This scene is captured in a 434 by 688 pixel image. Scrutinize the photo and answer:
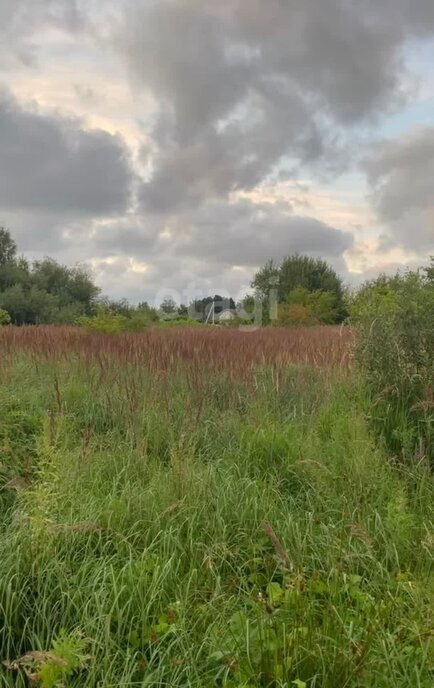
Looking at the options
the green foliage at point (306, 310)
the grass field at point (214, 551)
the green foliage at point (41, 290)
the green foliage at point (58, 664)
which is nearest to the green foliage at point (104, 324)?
the grass field at point (214, 551)

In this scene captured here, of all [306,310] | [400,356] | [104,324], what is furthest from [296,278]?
[400,356]

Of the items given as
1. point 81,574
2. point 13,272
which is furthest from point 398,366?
point 13,272

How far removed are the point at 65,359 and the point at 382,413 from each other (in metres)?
3.67

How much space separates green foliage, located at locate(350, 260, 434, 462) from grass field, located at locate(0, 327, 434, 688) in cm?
27

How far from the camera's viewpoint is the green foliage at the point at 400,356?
4195mm

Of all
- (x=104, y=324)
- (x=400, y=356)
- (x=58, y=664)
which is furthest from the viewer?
(x=104, y=324)

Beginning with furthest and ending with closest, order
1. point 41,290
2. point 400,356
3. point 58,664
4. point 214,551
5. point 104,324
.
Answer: point 41,290 < point 104,324 < point 400,356 < point 214,551 < point 58,664

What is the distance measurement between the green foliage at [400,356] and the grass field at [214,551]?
27cm

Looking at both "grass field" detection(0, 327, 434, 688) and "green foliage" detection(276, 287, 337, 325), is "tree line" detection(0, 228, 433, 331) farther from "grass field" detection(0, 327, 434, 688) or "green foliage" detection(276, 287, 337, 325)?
"grass field" detection(0, 327, 434, 688)

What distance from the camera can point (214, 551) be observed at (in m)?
2.37

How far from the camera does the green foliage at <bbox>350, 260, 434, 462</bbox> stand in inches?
165

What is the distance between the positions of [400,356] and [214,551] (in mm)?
2748

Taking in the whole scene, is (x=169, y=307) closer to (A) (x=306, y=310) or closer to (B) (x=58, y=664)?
(A) (x=306, y=310)

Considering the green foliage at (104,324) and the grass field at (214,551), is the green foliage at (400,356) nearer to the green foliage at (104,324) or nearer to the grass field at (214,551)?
the grass field at (214,551)
